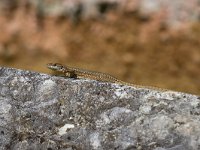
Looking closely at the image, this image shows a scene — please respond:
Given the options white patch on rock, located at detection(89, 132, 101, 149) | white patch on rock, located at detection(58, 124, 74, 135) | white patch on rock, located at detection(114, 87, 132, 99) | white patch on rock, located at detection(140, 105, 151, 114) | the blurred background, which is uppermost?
the blurred background

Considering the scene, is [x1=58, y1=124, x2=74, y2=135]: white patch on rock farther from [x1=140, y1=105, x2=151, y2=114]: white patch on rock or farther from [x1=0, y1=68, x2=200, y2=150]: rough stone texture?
[x1=140, y1=105, x2=151, y2=114]: white patch on rock

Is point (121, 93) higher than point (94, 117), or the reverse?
point (121, 93)

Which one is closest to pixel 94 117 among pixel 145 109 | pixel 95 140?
pixel 95 140

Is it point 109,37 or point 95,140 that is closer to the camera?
point 95,140

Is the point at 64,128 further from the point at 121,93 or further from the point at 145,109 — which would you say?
the point at 145,109

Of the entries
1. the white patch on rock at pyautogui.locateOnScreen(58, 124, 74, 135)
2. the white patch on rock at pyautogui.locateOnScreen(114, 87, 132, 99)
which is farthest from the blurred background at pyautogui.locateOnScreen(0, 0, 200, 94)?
the white patch on rock at pyautogui.locateOnScreen(58, 124, 74, 135)

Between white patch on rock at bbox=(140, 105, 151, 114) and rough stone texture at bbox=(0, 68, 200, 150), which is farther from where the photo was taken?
white patch on rock at bbox=(140, 105, 151, 114)

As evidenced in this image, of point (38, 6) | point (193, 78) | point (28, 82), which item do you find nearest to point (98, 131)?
point (28, 82)
